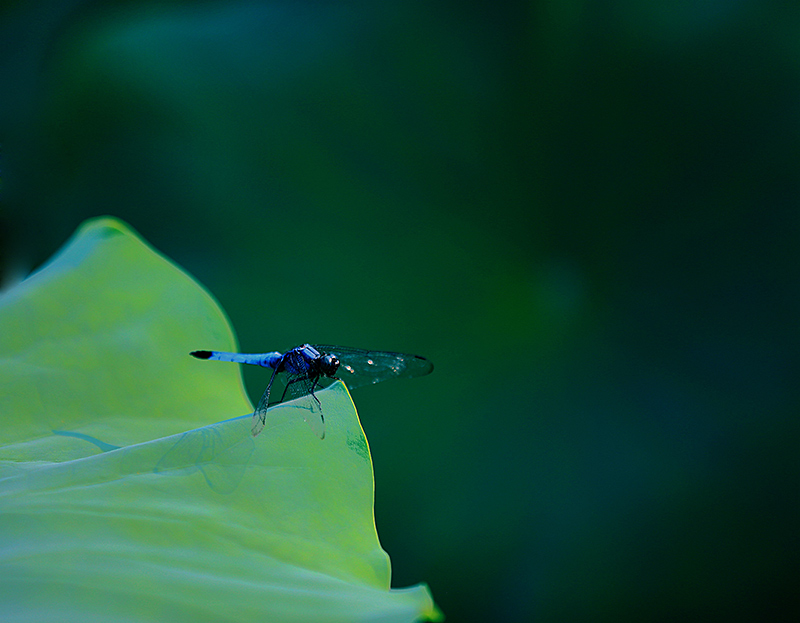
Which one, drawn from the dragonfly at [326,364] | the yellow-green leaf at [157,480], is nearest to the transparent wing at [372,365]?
the dragonfly at [326,364]

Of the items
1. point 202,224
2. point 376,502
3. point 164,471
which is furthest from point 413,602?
point 202,224

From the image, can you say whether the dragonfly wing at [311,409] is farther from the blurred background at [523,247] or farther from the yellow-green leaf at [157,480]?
the blurred background at [523,247]

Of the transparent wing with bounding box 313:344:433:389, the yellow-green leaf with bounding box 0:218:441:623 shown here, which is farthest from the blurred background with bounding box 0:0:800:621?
the yellow-green leaf with bounding box 0:218:441:623

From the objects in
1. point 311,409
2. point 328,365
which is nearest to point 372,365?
point 328,365

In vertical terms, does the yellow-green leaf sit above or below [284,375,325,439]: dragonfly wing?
below

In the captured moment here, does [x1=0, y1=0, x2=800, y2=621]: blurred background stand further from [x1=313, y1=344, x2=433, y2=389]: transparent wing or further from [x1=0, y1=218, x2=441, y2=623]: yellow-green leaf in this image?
[x1=0, y1=218, x2=441, y2=623]: yellow-green leaf

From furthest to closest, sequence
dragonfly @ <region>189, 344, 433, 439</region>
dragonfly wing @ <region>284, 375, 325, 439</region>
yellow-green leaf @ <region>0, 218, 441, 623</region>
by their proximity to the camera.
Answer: dragonfly @ <region>189, 344, 433, 439</region> → dragonfly wing @ <region>284, 375, 325, 439</region> → yellow-green leaf @ <region>0, 218, 441, 623</region>

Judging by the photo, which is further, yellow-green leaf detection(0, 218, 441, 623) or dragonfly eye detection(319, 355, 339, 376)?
dragonfly eye detection(319, 355, 339, 376)

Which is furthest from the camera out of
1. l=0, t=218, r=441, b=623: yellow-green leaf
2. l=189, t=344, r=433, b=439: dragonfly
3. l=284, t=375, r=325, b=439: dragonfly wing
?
l=189, t=344, r=433, b=439: dragonfly

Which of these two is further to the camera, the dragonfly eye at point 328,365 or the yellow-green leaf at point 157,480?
the dragonfly eye at point 328,365
